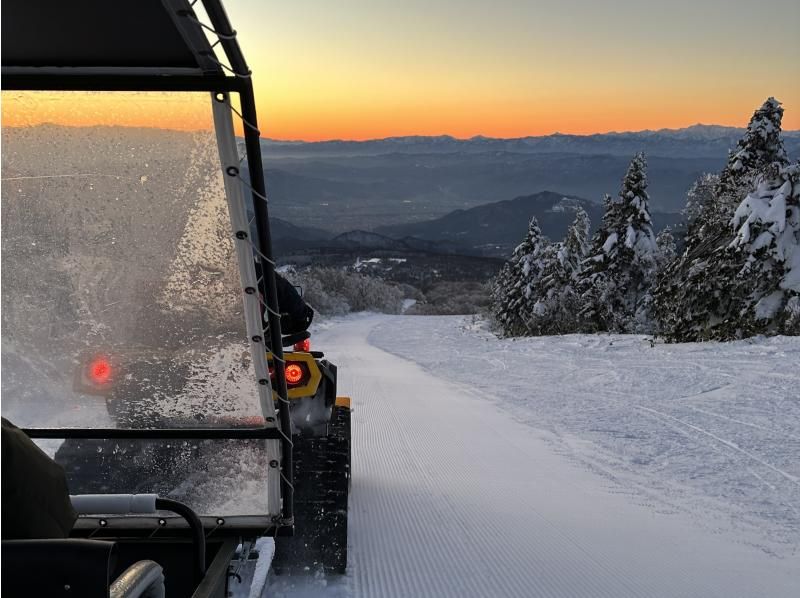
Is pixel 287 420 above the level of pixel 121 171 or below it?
below

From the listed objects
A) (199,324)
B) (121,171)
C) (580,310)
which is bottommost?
(580,310)

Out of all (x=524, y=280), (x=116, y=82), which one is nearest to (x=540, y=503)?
(x=116, y=82)

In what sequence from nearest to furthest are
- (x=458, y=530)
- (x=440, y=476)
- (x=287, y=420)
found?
(x=287, y=420), (x=458, y=530), (x=440, y=476)

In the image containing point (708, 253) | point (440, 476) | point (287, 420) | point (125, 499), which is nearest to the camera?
point (125, 499)

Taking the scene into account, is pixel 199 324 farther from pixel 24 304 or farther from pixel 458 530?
pixel 458 530

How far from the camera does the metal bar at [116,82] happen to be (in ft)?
8.89

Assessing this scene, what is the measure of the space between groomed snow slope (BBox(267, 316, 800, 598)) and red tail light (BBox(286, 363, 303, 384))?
113cm

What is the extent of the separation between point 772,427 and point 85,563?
28.6 ft

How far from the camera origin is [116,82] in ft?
9.27

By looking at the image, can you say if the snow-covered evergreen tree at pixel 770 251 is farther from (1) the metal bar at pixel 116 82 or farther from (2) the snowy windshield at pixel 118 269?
(1) the metal bar at pixel 116 82

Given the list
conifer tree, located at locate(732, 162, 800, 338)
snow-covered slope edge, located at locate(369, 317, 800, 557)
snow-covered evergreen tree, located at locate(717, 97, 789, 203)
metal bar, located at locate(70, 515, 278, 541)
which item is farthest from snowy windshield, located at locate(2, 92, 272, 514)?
snow-covered evergreen tree, located at locate(717, 97, 789, 203)

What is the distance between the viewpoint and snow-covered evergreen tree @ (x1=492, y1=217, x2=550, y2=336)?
4156 centimetres

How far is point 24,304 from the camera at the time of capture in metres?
3.10

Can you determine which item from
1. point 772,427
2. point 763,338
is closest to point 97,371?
point 772,427
